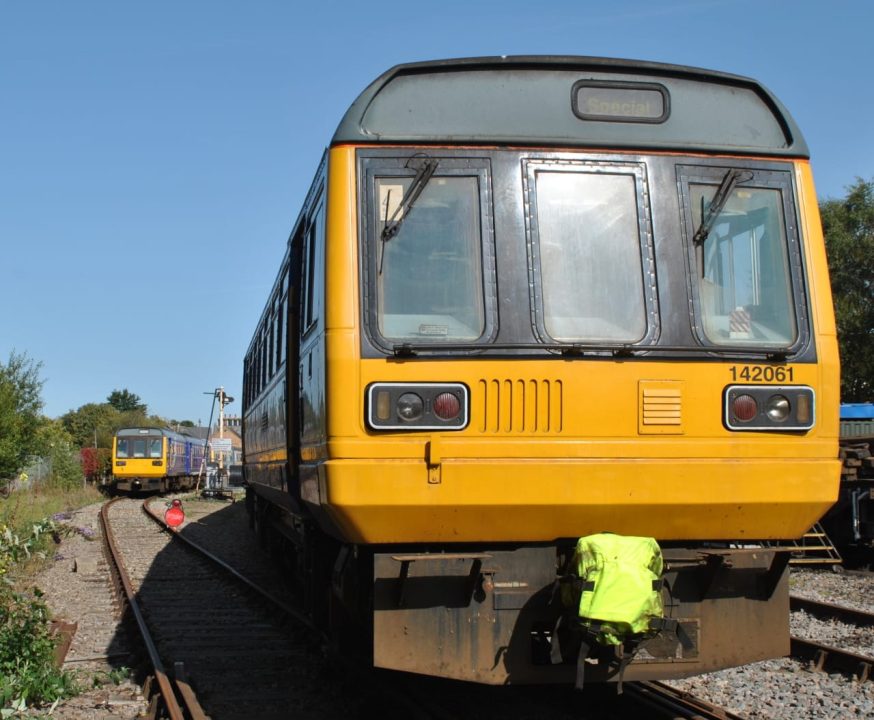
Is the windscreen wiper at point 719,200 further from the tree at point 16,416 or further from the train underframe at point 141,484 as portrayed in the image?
the train underframe at point 141,484

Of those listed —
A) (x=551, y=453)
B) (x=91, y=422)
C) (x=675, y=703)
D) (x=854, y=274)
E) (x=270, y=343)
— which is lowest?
(x=675, y=703)

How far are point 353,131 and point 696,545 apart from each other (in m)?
2.60

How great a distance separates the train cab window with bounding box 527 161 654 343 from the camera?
4738mm

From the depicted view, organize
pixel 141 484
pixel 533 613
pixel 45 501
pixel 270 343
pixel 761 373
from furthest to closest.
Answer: pixel 141 484
pixel 45 501
pixel 270 343
pixel 761 373
pixel 533 613

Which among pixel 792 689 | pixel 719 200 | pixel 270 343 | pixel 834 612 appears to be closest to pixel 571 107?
pixel 719 200

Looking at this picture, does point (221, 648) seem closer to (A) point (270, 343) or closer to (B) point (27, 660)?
(B) point (27, 660)

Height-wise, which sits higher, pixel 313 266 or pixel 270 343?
pixel 270 343

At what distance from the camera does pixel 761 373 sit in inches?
187

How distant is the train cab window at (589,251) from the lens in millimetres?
4738

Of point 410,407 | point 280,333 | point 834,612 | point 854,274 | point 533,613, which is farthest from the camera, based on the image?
point 854,274

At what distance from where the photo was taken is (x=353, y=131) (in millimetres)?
4801

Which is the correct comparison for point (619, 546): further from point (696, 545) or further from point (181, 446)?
point (181, 446)

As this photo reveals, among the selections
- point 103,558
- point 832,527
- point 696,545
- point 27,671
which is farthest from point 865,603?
point 103,558

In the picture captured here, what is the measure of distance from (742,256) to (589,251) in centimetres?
78
